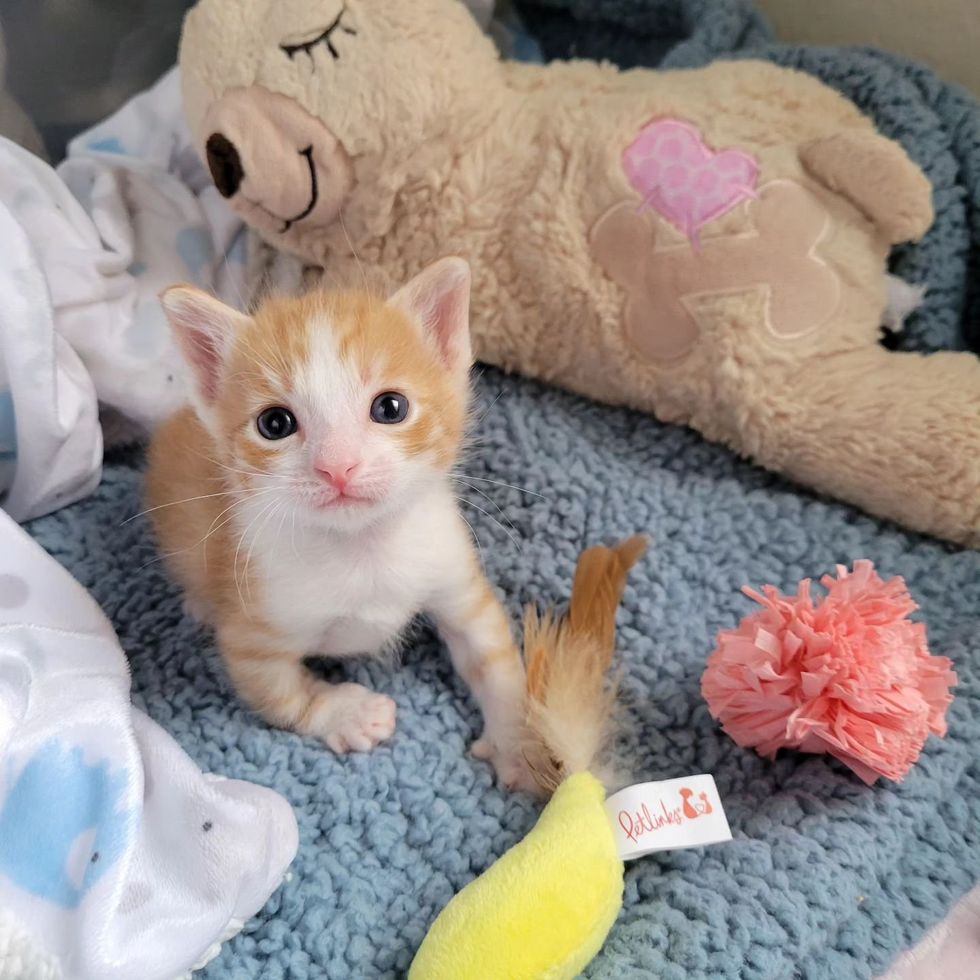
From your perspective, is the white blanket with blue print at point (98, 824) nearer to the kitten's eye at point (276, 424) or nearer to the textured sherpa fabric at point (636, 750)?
the textured sherpa fabric at point (636, 750)

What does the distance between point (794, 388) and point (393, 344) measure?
48 centimetres

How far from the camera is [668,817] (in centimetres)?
78

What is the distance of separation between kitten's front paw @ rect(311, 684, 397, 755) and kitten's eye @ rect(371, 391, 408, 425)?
306 millimetres

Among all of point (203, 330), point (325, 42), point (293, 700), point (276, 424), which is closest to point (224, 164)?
point (325, 42)

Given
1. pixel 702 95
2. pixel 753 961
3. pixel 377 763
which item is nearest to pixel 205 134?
pixel 702 95

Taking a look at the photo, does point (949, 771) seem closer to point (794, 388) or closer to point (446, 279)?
point (794, 388)

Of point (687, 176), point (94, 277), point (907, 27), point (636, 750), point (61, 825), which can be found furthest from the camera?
point (907, 27)

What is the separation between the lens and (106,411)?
1183 mm

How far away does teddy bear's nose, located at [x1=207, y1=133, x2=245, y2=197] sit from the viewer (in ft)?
3.27

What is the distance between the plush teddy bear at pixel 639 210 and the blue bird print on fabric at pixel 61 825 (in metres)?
0.59

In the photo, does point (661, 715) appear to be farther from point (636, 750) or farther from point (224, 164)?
point (224, 164)

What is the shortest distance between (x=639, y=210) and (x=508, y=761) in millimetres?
580

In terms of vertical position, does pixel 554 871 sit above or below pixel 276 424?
below

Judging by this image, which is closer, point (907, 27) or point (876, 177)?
point (876, 177)
